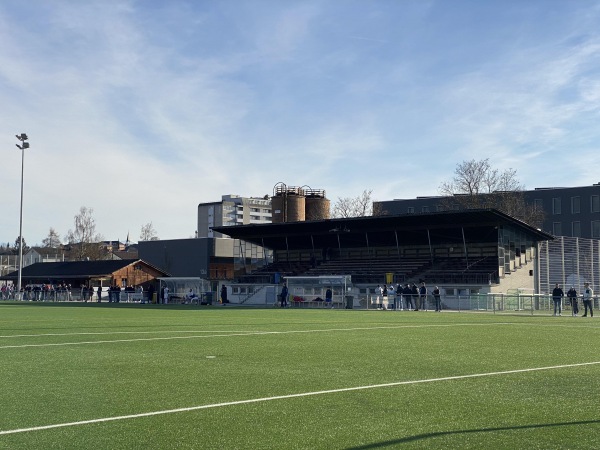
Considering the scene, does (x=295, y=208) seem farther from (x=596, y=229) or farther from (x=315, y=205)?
(x=596, y=229)

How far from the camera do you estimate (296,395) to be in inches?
376

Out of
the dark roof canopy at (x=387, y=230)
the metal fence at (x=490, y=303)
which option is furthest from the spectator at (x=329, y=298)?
the dark roof canopy at (x=387, y=230)

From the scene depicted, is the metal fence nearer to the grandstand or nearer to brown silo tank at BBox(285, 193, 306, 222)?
the grandstand

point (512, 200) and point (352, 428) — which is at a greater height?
point (512, 200)

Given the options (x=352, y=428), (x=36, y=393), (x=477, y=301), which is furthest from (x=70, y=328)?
(x=477, y=301)

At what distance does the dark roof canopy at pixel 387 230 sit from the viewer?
5931 cm

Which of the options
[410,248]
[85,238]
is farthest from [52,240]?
[410,248]

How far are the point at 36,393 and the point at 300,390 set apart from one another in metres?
3.60

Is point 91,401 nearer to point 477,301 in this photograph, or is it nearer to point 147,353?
point 147,353

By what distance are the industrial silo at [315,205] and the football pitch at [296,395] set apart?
7674 centimetres

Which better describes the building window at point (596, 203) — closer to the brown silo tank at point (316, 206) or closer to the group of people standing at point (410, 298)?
the brown silo tank at point (316, 206)

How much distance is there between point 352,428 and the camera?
24.7ft

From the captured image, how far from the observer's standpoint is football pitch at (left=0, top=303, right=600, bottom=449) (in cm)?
711

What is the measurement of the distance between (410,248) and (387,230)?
347 cm
